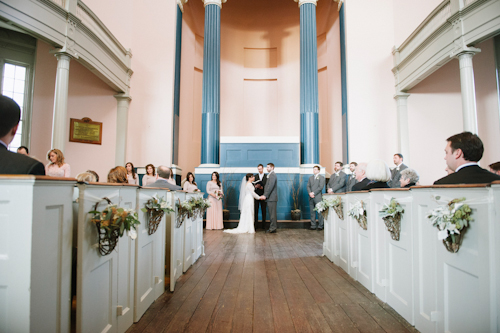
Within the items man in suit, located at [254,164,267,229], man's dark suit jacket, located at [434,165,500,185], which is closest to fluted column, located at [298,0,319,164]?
man in suit, located at [254,164,267,229]

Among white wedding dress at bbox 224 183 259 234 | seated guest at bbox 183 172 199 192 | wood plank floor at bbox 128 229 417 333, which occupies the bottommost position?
wood plank floor at bbox 128 229 417 333

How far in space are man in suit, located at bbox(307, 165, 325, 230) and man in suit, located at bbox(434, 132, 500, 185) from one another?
516cm

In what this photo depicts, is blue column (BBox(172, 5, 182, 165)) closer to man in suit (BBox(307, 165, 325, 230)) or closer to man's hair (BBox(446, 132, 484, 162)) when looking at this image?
man in suit (BBox(307, 165, 325, 230))

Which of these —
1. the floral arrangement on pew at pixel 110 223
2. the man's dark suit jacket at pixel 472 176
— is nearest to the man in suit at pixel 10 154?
the floral arrangement on pew at pixel 110 223

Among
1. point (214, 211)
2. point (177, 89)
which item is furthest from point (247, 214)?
point (177, 89)

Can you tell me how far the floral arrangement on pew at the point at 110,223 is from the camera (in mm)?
1654

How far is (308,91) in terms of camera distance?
8.41m

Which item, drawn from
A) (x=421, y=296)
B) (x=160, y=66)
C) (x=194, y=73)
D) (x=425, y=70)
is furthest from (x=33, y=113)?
(x=425, y=70)

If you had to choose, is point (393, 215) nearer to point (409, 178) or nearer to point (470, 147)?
point (470, 147)

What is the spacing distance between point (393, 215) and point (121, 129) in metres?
7.30

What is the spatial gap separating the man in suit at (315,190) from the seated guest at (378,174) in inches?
160

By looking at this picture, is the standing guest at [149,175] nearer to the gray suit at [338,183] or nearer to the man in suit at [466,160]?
the gray suit at [338,183]

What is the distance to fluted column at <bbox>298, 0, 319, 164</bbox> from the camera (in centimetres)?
815

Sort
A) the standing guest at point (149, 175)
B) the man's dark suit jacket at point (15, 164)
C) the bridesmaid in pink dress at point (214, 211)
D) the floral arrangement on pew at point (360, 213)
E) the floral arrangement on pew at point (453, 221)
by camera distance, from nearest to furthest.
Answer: the man's dark suit jacket at point (15, 164)
the floral arrangement on pew at point (453, 221)
the floral arrangement on pew at point (360, 213)
the standing guest at point (149, 175)
the bridesmaid in pink dress at point (214, 211)
